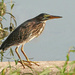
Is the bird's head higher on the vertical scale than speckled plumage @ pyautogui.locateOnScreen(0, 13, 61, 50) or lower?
higher

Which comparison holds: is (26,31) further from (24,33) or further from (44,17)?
(44,17)

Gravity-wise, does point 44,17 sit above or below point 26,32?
above

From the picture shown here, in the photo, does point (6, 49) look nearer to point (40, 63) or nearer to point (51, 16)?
point (40, 63)

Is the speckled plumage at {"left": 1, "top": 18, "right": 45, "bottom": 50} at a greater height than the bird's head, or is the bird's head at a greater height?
the bird's head

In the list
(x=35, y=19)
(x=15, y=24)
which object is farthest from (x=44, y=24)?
(x=15, y=24)

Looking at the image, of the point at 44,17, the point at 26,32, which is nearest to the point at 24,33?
the point at 26,32

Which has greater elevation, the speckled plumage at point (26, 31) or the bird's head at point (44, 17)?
the bird's head at point (44, 17)

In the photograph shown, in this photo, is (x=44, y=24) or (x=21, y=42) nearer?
(x=21, y=42)

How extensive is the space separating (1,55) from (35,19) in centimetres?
54

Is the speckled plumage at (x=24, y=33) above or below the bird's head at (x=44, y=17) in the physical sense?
below

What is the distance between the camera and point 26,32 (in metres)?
2.28

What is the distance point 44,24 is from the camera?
7.98ft

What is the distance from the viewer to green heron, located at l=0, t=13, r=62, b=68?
7.41 ft

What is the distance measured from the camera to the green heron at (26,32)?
2260 mm
